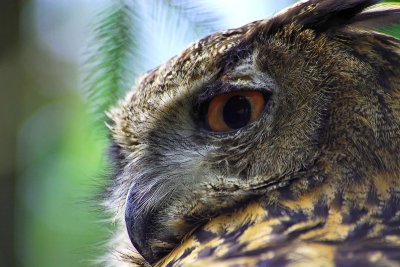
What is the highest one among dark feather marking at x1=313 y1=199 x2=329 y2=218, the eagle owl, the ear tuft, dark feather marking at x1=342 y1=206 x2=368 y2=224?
the ear tuft

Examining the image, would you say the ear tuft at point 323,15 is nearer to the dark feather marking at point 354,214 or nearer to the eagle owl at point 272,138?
the eagle owl at point 272,138

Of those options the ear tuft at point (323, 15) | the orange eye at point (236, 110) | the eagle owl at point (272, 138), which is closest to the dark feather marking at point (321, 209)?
the eagle owl at point (272, 138)

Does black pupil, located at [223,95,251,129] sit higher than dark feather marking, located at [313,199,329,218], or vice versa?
black pupil, located at [223,95,251,129]

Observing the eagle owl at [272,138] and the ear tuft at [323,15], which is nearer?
the eagle owl at [272,138]

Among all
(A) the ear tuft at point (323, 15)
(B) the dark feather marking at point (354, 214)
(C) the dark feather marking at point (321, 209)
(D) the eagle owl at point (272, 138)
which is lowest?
(B) the dark feather marking at point (354, 214)

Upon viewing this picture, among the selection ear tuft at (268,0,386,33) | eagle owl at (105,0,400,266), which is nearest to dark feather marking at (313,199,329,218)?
eagle owl at (105,0,400,266)

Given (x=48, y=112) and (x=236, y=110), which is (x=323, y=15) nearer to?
(x=236, y=110)

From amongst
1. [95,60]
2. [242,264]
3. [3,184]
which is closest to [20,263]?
[3,184]

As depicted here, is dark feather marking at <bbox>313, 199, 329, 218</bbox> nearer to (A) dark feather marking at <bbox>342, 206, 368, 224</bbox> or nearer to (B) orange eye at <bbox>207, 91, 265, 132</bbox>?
(A) dark feather marking at <bbox>342, 206, 368, 224</bbox>
